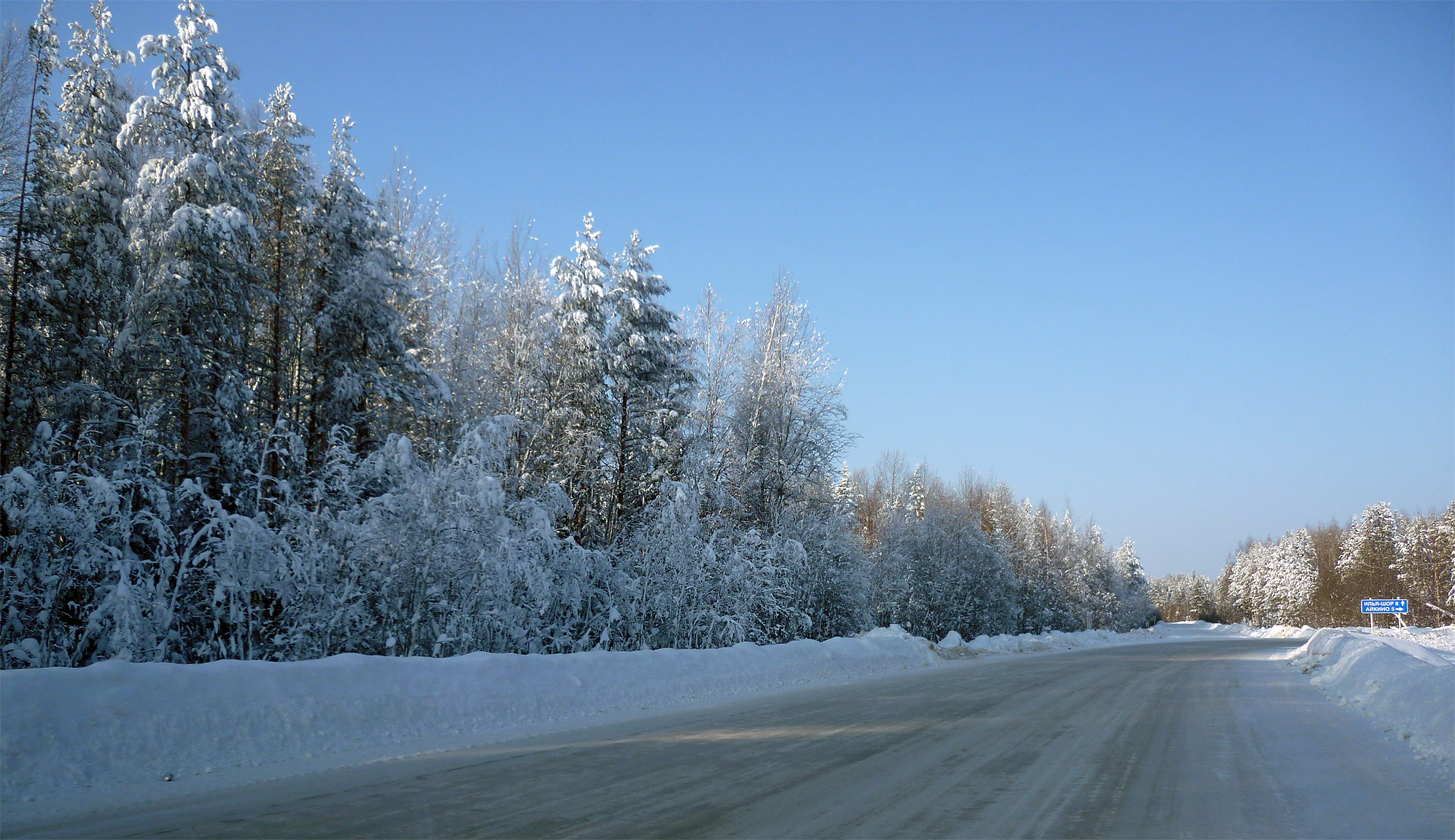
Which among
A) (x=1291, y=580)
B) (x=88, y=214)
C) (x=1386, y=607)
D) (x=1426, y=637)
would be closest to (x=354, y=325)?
(x=88, y=214)

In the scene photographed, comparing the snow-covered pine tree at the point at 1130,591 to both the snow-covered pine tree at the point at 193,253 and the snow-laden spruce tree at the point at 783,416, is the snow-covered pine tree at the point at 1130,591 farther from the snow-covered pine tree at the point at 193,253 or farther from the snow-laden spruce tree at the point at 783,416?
the snow-covered pine tree at the point at 193,253

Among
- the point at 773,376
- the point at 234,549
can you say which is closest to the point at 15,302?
the point at 234,549

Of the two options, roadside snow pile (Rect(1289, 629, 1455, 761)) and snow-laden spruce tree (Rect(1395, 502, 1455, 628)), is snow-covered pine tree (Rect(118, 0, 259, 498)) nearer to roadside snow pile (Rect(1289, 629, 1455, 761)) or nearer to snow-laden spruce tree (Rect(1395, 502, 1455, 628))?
roadside snow pile (Rect(1289, 629, 1455, 761))

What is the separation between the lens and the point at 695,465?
23828mm

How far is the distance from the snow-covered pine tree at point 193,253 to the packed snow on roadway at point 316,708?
26.8ft

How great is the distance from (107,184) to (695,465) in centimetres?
1571

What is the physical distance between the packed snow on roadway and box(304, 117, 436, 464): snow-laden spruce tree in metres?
9.93

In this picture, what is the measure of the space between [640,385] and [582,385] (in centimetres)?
209

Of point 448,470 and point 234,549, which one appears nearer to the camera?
point 234,549

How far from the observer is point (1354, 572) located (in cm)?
8525

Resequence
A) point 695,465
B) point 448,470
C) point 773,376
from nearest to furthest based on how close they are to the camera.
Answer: point 448,470 < point 695,465 < point 773,376

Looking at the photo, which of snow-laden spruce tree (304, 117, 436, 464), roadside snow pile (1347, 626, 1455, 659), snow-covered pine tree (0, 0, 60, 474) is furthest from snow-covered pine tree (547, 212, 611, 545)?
roadside snow pile (1347, 626, 1455, 659)

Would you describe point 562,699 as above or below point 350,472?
below

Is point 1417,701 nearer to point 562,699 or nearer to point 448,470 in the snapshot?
point 562,699
